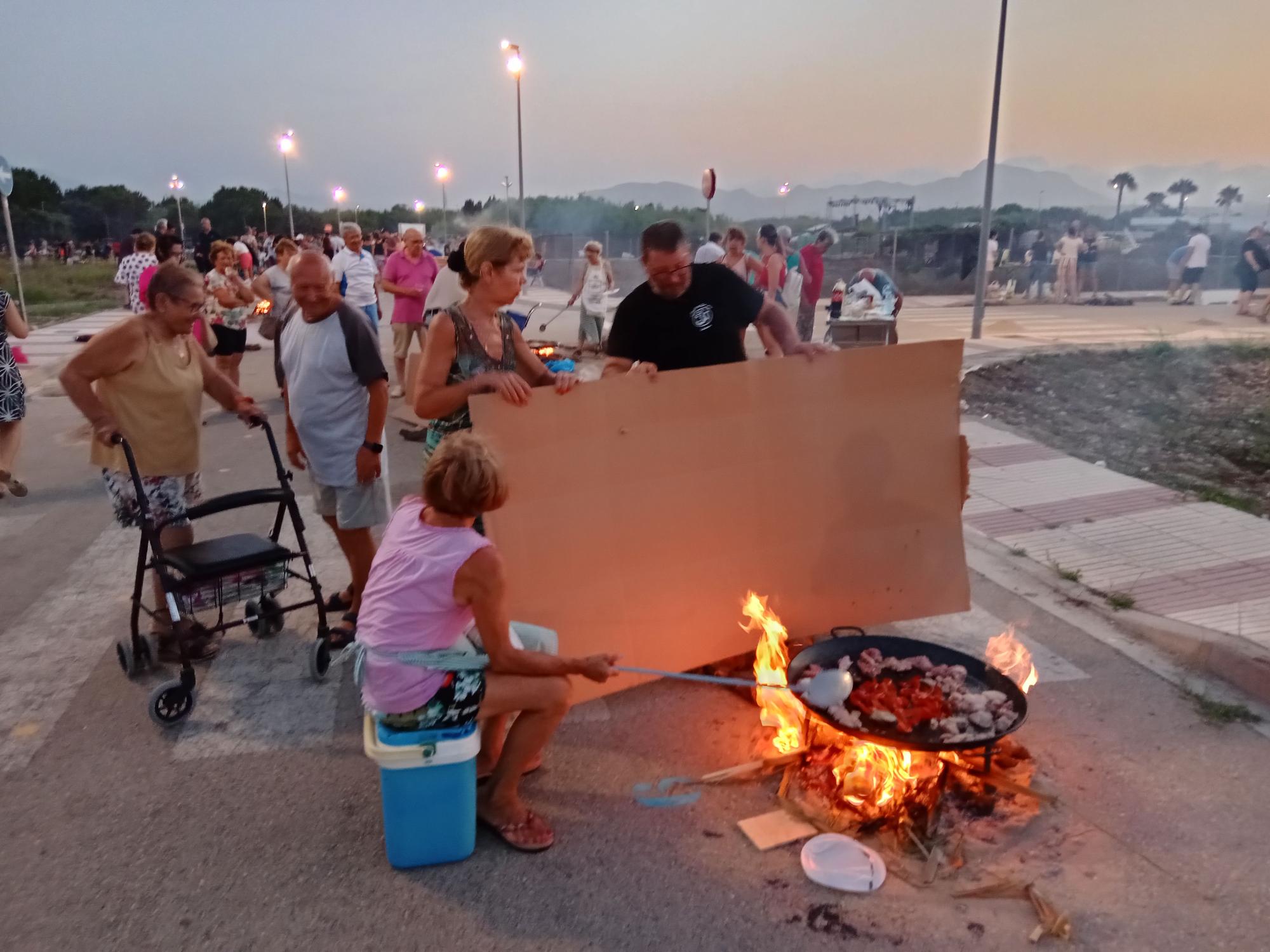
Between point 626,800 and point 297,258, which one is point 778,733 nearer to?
point 626,800

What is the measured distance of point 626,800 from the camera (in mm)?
3555

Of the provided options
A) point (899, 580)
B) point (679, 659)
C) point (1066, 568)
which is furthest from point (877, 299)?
point (679, 659)

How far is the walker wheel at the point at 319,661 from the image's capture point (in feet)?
14.6

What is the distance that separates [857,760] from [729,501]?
1285 mm

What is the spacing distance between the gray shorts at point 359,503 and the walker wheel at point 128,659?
44.5 inches

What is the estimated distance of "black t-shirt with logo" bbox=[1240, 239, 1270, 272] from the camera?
58.3ft

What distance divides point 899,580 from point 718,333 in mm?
1519

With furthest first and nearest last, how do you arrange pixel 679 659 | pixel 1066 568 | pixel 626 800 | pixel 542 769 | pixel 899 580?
1. pixel 1066 568
2. pixel 899 580
3. pixel 679 659
4. pixel 542 769
5. pixel 626 800

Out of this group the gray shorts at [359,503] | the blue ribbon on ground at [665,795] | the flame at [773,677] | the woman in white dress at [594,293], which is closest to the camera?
the blue ribbon on ground at [665,795]

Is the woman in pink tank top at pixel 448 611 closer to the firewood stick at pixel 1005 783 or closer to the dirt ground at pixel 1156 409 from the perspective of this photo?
the firewood stick at pixel 1005 783

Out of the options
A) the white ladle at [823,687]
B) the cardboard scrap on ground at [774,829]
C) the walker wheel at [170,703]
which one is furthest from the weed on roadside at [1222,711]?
the walker wheel at [170,703]

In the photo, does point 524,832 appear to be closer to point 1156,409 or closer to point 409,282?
point 409,282

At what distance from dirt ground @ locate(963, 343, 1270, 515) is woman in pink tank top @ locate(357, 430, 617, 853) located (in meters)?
6.04

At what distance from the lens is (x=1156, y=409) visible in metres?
9.81
